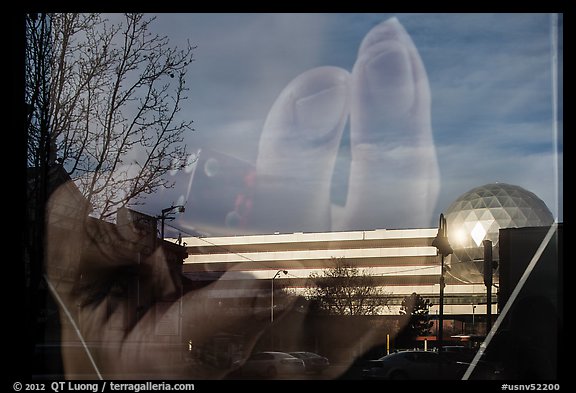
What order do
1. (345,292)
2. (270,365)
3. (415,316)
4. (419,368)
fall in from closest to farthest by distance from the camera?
(419,368) → (270,365) → (345,292) → (415,316)

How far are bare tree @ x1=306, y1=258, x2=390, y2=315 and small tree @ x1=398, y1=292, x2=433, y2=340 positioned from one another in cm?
70

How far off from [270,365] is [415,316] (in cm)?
1250

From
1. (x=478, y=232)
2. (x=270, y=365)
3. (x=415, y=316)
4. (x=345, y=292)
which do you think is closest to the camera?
(x=270, y=365)

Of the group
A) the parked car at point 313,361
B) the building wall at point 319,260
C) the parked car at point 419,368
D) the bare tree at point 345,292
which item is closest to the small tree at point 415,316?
the building wall at point 319,260

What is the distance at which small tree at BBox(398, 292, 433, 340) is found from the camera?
1561cm

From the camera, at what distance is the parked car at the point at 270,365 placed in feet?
18.8

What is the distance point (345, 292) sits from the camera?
15367 millimetres

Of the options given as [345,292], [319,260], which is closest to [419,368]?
[345,292]

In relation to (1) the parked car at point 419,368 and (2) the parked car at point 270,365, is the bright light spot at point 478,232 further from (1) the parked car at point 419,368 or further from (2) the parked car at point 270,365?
(2) the parked car at point 270,365

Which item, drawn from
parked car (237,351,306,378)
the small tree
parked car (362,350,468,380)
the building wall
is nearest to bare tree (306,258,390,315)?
the building wall

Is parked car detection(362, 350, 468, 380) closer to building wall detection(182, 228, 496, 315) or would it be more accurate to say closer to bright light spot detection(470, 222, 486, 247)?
building wall detection(182, 228, 496, 315)

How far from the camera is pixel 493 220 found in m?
19.9

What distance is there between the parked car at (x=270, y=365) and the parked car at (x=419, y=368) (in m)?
0.70

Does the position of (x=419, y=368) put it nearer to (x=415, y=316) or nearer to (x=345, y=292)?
(x=345, y=292)
